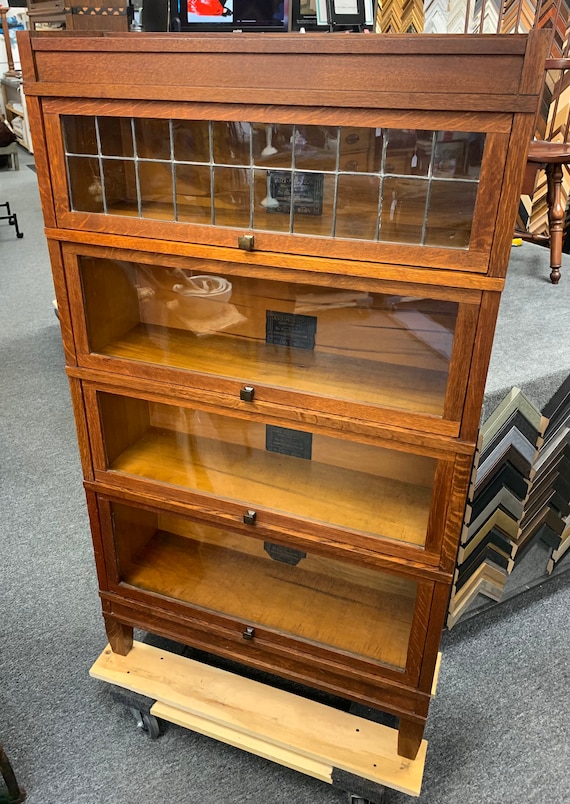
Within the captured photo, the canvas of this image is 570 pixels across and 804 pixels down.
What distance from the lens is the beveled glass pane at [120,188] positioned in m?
1.06

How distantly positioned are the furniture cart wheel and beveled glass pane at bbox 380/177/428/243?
3.86ft

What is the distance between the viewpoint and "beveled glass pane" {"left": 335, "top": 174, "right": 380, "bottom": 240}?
0.95 m

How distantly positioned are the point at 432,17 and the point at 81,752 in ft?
12.8

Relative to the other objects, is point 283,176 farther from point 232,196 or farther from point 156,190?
point 156,190

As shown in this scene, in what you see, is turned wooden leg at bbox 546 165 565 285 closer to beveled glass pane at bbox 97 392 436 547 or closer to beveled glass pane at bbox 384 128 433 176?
beveled glass pane at bbox 97 392 436 547

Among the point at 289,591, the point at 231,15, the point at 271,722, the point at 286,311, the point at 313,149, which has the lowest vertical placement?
the point at 271,722

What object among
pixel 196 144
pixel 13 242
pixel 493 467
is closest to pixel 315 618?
pixel 493 467

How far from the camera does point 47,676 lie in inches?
63.7

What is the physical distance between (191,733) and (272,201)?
1215 millimetres

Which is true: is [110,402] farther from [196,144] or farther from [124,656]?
[124,656]

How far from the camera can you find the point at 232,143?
0.99 meters

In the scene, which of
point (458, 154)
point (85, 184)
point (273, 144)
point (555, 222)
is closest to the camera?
point (458, 154)

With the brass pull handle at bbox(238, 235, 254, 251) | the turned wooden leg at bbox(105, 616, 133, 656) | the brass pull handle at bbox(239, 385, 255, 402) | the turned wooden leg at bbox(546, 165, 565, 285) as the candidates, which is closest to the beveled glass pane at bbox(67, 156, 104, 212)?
the brass pull handle at bbox(238, 235, 254, 251)

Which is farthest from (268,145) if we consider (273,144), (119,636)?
(119,636)
